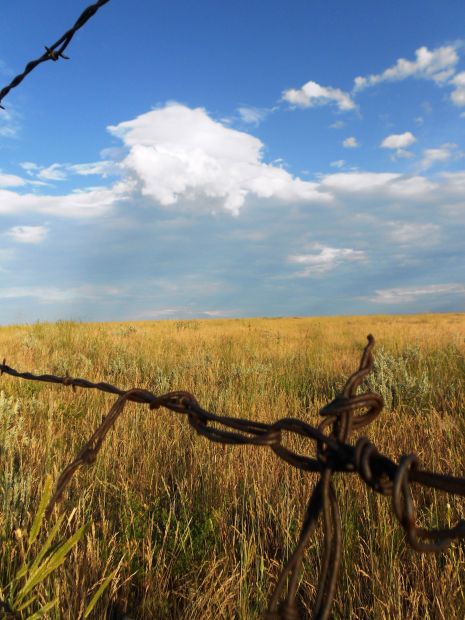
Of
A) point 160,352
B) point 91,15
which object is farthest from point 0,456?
point 160,352

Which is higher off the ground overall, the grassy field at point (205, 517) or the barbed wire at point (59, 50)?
the barbed wire at point (59, 50)

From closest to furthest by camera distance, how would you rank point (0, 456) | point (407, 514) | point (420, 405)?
1. point (407, 514)
2. point (0, 456)
3. point (420, 405)

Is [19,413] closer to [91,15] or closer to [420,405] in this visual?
[91,15]

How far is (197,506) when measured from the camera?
2752 mm

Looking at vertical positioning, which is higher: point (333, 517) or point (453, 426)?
point (333, 517)

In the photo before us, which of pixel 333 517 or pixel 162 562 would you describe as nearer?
pixel 333 517

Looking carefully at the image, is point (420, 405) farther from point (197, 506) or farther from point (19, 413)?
point (19, 413)

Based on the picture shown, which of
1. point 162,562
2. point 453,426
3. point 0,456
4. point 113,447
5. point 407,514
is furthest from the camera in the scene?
point 453,426

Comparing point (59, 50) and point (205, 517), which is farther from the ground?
point (59, 50)

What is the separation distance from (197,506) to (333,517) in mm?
2046

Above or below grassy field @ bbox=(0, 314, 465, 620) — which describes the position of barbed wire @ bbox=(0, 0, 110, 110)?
above

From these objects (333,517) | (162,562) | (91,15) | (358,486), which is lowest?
(162,562)

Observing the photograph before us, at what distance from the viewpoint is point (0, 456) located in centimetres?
308

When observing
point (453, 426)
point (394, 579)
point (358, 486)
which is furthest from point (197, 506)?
point (453, 426)
